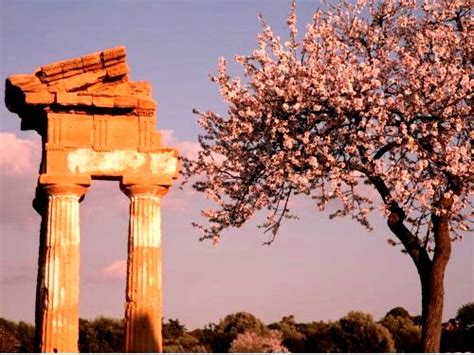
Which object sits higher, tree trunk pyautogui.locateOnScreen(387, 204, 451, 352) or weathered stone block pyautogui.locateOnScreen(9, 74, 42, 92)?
weathered stone block pyautogui.locateOnScreen(9, 74, 42, 92)

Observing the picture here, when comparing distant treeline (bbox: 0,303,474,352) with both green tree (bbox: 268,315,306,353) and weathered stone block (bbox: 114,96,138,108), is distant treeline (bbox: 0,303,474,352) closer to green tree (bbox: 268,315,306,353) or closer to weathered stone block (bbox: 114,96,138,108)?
green tree (bbox: 268,315,306,353)

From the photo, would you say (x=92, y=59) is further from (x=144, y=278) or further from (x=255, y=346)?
(x=255, y=346)

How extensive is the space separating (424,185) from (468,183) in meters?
1.38

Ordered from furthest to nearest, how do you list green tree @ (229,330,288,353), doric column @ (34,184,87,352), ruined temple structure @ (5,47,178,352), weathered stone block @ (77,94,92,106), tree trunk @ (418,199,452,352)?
green tree @ (229,330,288,353), tree trunk @ (418,199,452,352), weathered stone block @ (77,94,92,106), ruined temple structure @ (5,47,178,352), doric column @ (34,184,87,352)

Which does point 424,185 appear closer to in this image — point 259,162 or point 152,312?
point 259,162

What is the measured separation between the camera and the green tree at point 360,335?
47781mm

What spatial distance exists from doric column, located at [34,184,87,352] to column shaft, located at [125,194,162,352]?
3.96 feet

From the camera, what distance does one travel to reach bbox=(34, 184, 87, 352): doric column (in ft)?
71.3

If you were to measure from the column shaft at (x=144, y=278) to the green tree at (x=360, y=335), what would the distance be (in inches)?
1035

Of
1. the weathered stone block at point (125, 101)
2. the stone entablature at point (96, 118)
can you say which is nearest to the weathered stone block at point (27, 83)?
the stone entablature at point (96, 118)

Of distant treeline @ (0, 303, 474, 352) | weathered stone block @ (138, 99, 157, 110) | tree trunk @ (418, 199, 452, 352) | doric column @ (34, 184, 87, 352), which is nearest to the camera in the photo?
doric column @ (34, 184, 87, 352)

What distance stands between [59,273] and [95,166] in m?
2.63

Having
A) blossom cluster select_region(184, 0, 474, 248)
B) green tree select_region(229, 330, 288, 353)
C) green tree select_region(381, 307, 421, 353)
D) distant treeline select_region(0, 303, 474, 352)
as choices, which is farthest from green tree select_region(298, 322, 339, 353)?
blossom cluster select_region(184, 0, 474, 248)

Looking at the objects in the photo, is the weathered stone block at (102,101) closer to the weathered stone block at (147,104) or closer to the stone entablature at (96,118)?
the stone entablature at (96,118)
